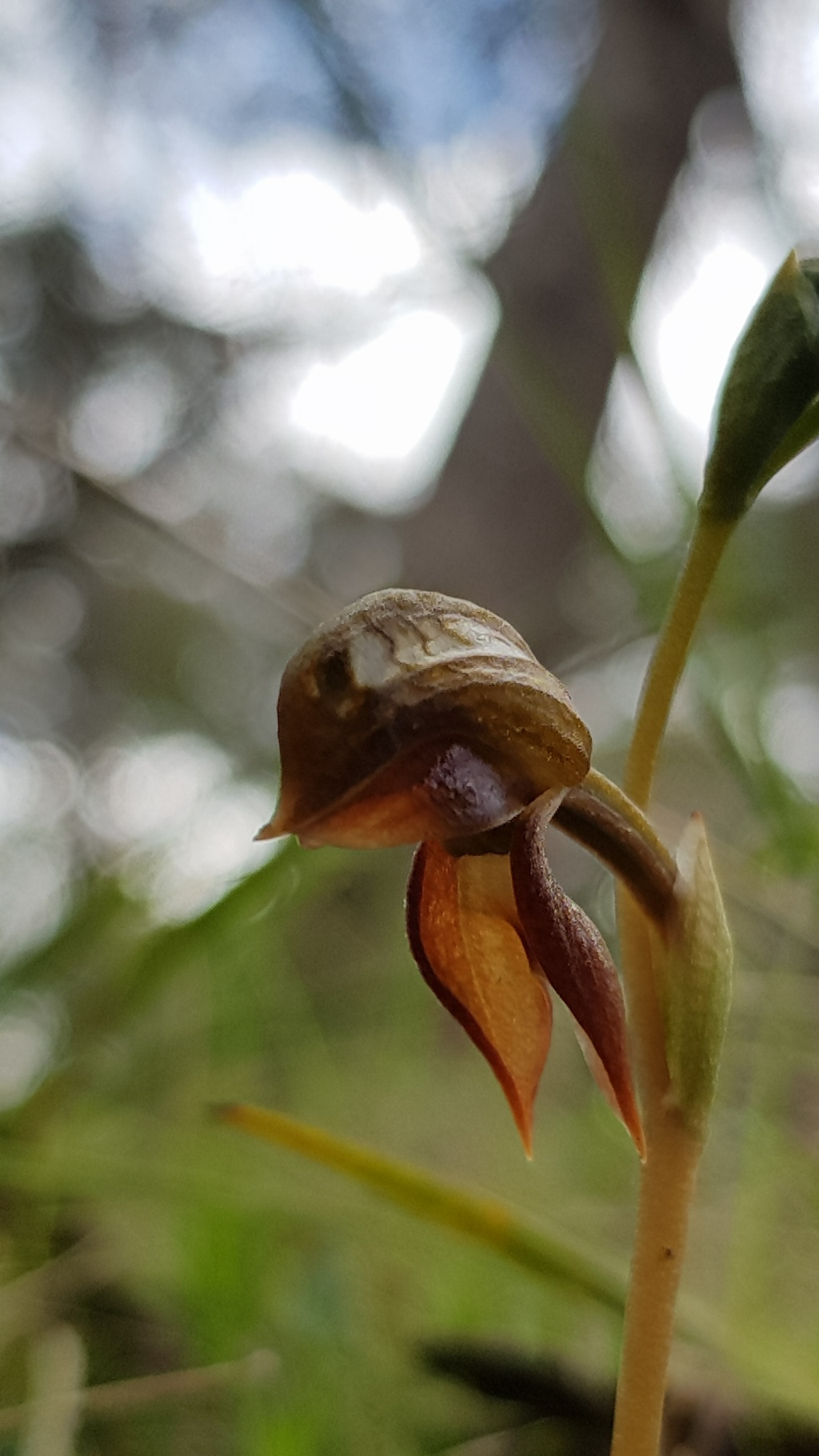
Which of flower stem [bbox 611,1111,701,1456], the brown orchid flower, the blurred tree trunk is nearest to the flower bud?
the brown orchid flower

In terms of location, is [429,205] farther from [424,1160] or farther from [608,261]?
[424,1160]

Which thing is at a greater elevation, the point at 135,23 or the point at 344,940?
the point at 135,23

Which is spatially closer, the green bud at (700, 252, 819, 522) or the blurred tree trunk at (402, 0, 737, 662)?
the green bud at (700, 252, 819, 522)

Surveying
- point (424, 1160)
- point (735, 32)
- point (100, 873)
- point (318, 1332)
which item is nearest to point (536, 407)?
point (100, 873)

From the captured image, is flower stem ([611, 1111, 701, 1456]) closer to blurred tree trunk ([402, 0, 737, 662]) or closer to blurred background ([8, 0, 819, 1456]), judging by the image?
blurred background ([8, 0, 819, 1456])

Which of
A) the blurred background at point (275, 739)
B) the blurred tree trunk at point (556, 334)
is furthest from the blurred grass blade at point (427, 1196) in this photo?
the blurred tree trunk at point (556, 334)

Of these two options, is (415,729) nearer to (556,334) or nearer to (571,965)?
(571,965)
